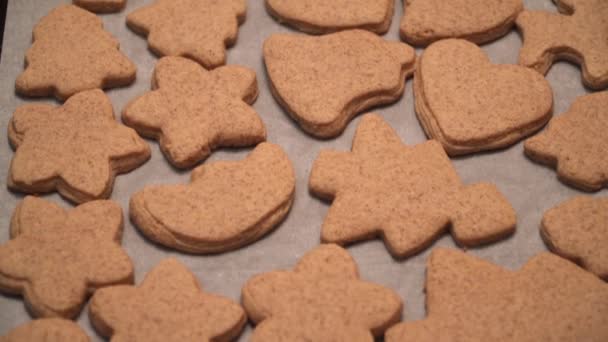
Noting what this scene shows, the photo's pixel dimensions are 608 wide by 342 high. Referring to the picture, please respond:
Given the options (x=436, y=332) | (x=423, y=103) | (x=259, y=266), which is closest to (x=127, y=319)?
(x=259, y=266)

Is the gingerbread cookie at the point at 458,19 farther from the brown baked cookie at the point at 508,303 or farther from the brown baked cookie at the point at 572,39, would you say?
the brown baked cookie at the point at 508,303

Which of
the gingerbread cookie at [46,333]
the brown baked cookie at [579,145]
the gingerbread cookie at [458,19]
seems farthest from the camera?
the gingerbread cookie at [458,19]

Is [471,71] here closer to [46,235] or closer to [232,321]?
[232,321]

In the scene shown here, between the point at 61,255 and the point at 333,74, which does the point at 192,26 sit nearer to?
the point at 333,74

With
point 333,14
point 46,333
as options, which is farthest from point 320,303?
point 333,14

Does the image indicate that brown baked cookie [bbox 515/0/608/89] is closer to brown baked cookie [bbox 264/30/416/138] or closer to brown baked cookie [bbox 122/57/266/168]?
brown baked cookie [bbox 264/30/416/138]

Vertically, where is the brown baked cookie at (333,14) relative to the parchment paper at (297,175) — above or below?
above

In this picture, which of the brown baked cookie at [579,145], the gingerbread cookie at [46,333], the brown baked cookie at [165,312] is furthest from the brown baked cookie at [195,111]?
the brown baked cookie at [579,145]
